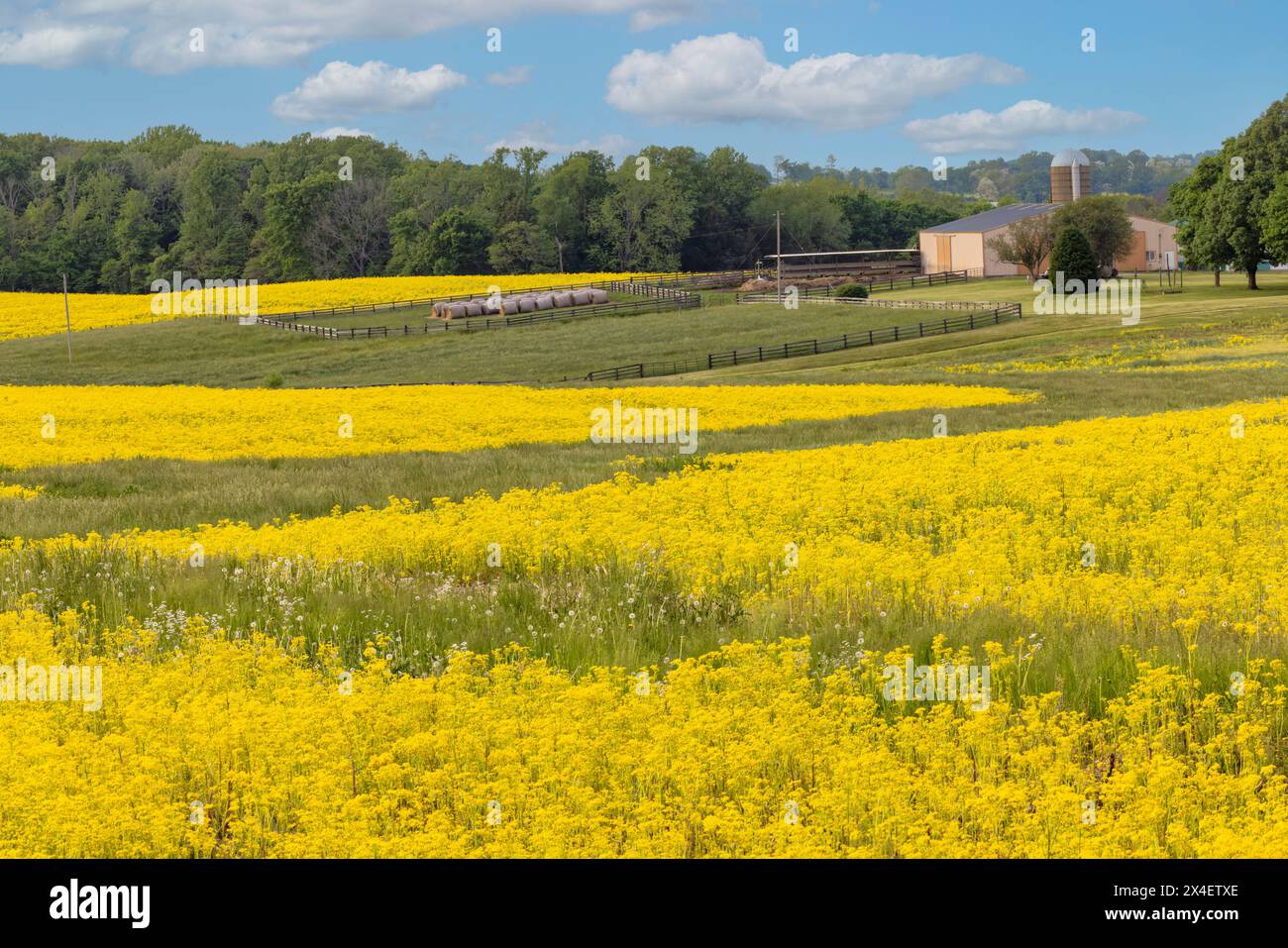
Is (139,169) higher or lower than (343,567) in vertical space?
higher

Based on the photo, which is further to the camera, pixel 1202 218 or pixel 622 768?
pixel 1202 218

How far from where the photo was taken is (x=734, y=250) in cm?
14612

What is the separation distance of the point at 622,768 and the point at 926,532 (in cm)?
835

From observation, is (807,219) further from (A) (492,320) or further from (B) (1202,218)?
(A) (492,320)

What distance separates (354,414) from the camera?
34062 mm

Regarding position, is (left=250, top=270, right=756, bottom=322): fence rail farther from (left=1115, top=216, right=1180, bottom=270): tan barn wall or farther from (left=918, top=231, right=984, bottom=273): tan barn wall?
(left=1115, top=216, right=1180, bottom=270): tan barn wall

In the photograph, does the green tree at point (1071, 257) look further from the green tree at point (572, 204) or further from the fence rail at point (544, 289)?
the green tree at point (572, 204)

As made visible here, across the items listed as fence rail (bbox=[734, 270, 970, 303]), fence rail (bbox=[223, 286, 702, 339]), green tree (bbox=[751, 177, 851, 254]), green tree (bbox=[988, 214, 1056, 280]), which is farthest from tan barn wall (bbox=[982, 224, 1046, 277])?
fence rail (bbox=[223, 286, 702, 339])

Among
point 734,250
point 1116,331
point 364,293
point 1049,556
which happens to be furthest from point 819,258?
point 1049,556

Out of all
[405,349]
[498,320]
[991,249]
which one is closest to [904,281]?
[991,249]

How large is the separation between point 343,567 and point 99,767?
5222 mm

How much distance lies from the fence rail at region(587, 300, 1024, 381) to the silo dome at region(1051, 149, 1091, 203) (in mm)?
81645

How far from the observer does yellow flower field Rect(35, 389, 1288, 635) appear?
36.0 ft
